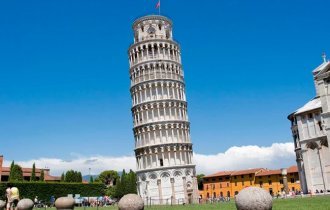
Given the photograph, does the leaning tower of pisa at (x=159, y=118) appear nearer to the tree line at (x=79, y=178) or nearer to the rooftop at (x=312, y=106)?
the tree line at (x=79, y=178)

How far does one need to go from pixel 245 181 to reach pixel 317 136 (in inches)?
1787

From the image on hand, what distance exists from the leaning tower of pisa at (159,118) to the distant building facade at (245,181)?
116ft

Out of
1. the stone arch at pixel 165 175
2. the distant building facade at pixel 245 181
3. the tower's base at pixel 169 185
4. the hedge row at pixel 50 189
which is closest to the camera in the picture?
the hedge row at pixel 50 189

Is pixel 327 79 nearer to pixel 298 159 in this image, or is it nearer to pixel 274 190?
pixel 298 159

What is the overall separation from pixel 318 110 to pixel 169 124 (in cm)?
2306

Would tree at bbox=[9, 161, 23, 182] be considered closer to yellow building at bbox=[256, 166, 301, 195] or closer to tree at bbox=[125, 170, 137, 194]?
tree at bbox=[125, 170, 137, 194]

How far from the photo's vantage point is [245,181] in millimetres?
95062

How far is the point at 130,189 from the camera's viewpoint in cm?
8106

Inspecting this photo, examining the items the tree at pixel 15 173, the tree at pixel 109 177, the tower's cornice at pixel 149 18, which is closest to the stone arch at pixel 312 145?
the tower's cornice at pixel 149 18

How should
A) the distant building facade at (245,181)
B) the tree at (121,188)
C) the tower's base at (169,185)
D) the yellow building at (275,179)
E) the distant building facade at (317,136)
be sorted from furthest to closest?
the distant building facade at (245,181) → the yellow building at (275,179) → the tree at (121,188) → the tower's base at (169,185) → the distant building facade at (317,136)

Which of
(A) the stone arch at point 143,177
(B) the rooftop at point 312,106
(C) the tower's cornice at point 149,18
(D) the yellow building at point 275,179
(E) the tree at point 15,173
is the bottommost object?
(D) the yellow building at point 275,179

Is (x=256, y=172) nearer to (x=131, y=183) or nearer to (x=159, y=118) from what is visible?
(x=131, y=183)

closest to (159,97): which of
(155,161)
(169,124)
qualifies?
(169,124)

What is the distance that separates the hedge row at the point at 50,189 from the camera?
56.0m
